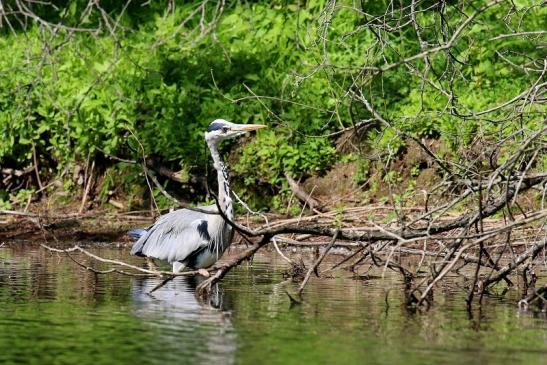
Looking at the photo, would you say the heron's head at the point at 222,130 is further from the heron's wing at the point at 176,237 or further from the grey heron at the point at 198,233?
the heron's wing at the point at 176,237

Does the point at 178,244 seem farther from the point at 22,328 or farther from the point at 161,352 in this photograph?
the point at 161,352

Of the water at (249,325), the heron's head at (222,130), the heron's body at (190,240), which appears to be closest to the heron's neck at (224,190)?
the heron's body at (190,240)

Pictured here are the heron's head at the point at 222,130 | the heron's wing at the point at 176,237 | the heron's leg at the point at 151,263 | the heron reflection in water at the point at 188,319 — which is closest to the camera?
the heron reflection in water at the point at 188,319

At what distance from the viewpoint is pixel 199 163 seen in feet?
48.0

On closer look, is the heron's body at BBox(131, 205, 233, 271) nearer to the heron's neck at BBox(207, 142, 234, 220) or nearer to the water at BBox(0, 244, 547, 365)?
the heron's neck at BBox(207, 142, 234, 220)

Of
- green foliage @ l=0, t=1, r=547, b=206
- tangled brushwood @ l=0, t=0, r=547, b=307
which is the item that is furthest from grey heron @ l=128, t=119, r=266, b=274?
green foliage @ l=0, t=1, r=547, b=206

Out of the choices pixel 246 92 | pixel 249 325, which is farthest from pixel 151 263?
pixel 249 325

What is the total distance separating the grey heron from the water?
0.53 m

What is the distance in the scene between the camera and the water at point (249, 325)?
681 centimetres

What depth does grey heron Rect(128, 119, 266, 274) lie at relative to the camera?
10.9m

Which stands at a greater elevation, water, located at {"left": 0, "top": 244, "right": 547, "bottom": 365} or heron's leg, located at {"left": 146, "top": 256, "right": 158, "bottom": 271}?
heron's leg, located at {"left": 146, "top": 256, "right": 158, "bottom": 271}

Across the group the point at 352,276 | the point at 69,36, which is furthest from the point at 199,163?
the point at 69,36

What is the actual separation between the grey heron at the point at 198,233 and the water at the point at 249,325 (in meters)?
0.53

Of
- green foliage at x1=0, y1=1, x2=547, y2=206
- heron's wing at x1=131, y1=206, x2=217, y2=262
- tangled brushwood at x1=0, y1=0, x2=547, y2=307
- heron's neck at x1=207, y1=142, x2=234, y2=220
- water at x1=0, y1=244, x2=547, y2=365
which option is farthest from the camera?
green foliage at x1=0, y1=1, x2=547, y2=206
